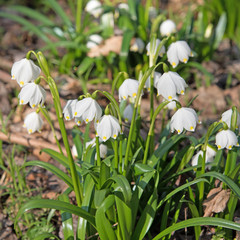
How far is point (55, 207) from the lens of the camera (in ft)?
5.15

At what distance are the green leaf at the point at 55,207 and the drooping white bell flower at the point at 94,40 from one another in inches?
84.4

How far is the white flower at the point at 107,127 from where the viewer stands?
159cm

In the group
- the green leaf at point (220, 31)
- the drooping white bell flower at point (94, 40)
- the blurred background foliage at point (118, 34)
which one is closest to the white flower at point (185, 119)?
the blurred background foliage at point (118, 34)

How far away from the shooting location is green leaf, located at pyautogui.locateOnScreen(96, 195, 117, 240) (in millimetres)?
1612

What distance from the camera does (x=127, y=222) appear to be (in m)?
1.71

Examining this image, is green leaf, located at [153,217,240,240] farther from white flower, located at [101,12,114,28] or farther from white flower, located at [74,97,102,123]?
white flower, located at [101,12,114,28]

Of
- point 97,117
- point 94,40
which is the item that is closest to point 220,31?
point 94,40

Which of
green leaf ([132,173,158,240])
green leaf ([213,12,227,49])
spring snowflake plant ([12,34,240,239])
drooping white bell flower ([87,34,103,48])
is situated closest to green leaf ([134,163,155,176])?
spring snowflake plant ([12,34,240,239])

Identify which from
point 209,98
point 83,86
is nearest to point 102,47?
point 83,86

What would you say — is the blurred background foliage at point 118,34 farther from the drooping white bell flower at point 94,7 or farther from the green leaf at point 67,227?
the green leaf at point 67,227

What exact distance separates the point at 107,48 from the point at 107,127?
2060mm

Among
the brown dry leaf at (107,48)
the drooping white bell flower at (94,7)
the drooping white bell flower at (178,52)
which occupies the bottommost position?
the drooping white bell flower at (178,52)

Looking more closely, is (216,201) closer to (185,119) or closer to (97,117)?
(185,119)

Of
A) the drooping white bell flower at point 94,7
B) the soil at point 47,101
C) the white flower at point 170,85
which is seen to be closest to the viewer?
the white flower at point 170,85
